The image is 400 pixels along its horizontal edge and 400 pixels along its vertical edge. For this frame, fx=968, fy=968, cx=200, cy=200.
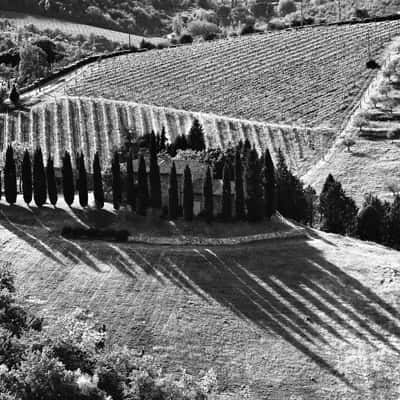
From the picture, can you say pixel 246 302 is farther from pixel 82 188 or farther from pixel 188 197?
pixel 82 188

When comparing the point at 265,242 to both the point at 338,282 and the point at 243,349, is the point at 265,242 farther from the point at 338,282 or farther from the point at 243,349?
the point at 243,349

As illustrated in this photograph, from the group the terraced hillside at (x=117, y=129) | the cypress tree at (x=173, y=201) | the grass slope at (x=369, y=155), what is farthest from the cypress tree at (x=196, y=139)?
the cypress tree at (x=173, y=201)

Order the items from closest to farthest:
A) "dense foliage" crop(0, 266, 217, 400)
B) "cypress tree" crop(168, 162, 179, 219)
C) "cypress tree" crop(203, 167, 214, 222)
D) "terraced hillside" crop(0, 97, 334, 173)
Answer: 1. "dense foliage" crop(0, 266, 217, 400)
2. "cypress tree" crop(203, 167, 214, 222)
3. "cypress tree" crop(168, 162, 179, 219)
4. "terraced hillside" crop(0, 97, 334, 173)

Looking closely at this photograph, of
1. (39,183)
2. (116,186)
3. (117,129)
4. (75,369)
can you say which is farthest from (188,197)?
(117,129)

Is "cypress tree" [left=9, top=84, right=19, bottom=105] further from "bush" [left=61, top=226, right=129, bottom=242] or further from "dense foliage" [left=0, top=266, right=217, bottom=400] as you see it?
"dense foliage" [left=0, top=266, right=217, bottom=400]

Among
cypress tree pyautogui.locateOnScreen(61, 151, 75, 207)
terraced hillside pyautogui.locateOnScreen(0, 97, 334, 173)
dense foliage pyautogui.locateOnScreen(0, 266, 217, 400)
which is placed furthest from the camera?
terraced hillside pyautogui.locateOnScreen(0, 97, 334, 173)

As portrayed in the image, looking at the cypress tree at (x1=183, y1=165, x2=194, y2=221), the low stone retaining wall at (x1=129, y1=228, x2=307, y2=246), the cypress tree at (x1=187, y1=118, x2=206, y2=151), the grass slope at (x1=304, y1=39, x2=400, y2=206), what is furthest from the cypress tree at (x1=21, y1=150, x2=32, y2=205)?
the grass slope at (x1=304, y1=39, x2=400, y2=206)

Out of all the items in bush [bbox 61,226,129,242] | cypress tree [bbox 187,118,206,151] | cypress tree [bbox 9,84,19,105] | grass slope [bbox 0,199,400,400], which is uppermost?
cypress tree [bbox 9,84,19,105]
